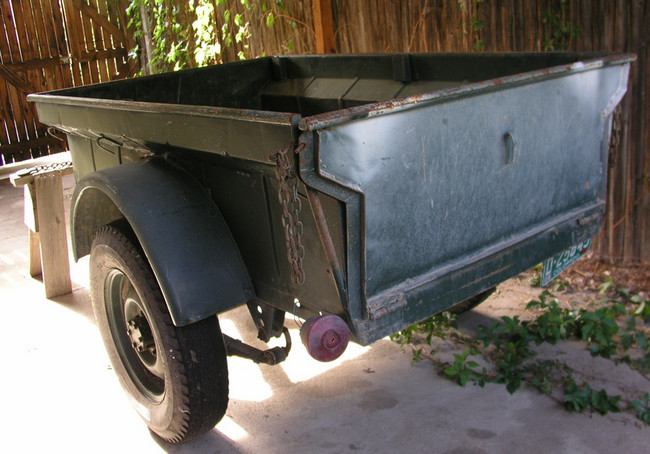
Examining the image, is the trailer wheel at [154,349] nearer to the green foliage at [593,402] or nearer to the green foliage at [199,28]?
the green foliage at [593,402]

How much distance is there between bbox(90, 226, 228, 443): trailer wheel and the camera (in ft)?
7.72

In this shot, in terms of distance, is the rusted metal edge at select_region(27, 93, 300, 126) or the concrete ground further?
the concrete ground

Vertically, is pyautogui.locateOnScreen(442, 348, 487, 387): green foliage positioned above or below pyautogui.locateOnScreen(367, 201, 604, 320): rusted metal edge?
below

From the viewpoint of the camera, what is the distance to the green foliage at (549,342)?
2734mm

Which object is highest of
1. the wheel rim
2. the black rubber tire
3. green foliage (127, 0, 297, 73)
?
green foliage (127, 0, 297, 73)

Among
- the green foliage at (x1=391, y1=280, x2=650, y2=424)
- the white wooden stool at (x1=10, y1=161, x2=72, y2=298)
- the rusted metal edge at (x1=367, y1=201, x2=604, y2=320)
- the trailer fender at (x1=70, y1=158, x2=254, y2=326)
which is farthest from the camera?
the white wooden stool at (x1=10, y1=161, x2=72, y2=298)

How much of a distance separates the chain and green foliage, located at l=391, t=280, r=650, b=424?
133 cm

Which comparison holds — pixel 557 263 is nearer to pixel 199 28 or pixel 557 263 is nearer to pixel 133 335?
pixel 133 335

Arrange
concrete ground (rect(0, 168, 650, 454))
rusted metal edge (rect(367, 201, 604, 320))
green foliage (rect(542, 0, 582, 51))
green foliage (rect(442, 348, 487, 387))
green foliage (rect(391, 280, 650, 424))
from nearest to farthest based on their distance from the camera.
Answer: rusted metal edge (rect(367, 201, 604, 320)) → concrete ground (rect(0, 168, 650, 454)) → green foliage (rect(391, 280, 650, 424)) → green foliage (rect(442, 348, 487, 387)) → green foliage (rect(542, 0, 582, 51))

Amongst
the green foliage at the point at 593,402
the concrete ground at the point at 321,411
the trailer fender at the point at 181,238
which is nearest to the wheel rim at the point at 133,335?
the concrete ground at the point at 321,411

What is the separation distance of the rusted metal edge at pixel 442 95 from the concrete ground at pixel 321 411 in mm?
1306

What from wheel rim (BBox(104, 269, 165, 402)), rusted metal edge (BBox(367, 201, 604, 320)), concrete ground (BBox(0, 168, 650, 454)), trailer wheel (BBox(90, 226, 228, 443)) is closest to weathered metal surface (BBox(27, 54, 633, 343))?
rusted metal edge (BBox(367, 201, 604, 320))

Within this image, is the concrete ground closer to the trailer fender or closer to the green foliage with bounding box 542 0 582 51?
the trailer fender

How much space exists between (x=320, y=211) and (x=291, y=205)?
0.09 metres
